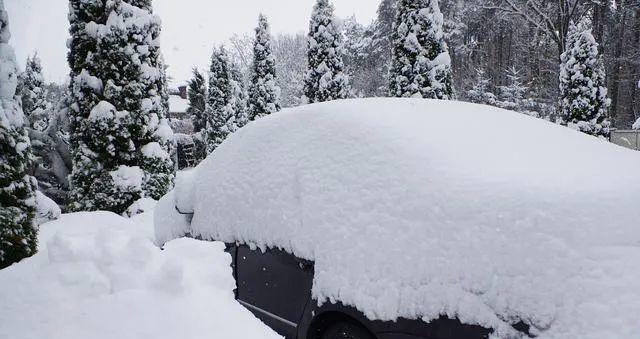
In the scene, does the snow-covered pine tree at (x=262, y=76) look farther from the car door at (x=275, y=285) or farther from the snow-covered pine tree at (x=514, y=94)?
the car door at (x=275, y=285)

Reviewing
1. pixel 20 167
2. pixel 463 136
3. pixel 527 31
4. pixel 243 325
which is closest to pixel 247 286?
pixel 243 325

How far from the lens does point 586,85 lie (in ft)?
45.9

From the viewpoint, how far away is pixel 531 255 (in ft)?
5.50

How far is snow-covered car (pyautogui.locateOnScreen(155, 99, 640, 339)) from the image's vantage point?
1.64m

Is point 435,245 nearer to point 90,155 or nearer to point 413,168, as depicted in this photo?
point 413,168

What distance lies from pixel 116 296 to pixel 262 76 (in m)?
24.1

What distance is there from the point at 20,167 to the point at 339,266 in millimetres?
4823

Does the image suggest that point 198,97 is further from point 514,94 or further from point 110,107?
point 110,107

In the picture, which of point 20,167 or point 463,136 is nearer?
point 463,136

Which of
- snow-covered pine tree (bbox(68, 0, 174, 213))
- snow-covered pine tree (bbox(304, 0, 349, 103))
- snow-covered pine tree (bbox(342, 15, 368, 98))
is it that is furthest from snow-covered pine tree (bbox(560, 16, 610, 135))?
snow-covered pine tree (bbox(342, 15, 368, 98))

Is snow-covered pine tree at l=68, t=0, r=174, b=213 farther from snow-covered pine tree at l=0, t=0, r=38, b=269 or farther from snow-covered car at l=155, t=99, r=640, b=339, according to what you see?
snow-covered car at l=155, t=99, r=640, b=339

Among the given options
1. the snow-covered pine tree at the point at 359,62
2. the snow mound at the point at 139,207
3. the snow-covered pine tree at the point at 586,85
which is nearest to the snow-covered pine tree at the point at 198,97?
the snow-covered pine tree at the point at 359,62

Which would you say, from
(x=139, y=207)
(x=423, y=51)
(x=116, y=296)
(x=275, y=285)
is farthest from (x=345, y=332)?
(x=423, y=51)

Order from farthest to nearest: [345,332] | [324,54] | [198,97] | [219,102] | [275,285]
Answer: [198,97] → [219,102] → [324,54] → [275,285] → [345,332]
